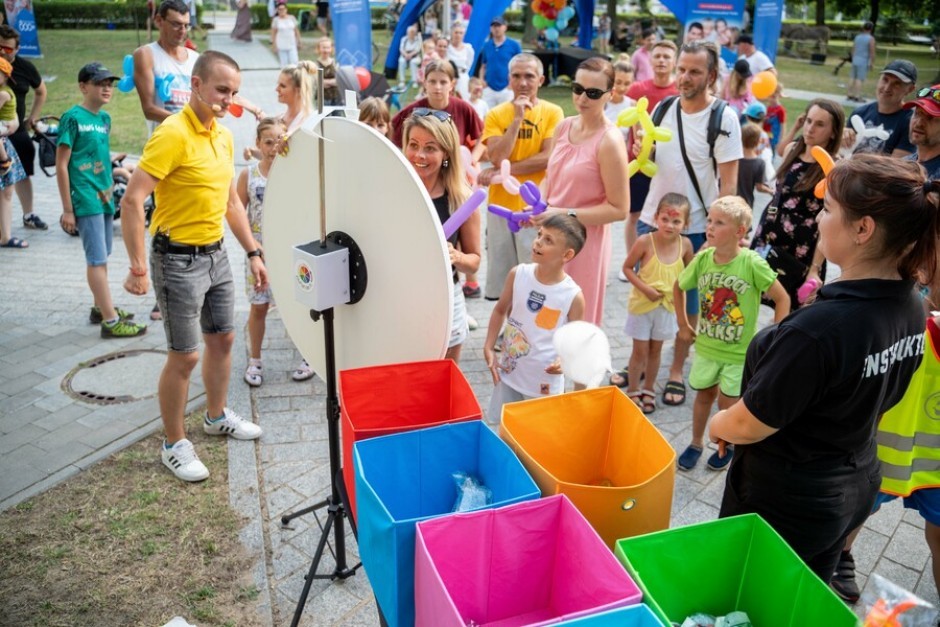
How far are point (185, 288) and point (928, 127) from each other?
12.6 ft

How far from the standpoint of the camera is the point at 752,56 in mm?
12180

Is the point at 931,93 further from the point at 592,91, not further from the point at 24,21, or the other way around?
the point at 24,21

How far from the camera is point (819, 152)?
3092mm

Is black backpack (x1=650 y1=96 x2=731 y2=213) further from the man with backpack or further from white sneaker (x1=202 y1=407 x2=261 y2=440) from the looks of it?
white sneaker (x1=202 y1=407 x2=261 y2=440)

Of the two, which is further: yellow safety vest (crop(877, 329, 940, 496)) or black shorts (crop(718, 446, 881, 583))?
yellow safety vest (crop(877, 329, 940, 496))

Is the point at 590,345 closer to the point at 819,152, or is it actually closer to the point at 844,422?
the point at 844,422

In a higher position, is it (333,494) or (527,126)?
(527,126)

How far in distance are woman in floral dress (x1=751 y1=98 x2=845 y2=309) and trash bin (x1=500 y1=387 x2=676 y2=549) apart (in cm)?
270

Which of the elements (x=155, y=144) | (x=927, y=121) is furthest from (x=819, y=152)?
(x=155, y=144)

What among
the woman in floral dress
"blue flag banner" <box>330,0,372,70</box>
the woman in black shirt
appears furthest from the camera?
"blue flag banner" <box>330,0,372,70</box>

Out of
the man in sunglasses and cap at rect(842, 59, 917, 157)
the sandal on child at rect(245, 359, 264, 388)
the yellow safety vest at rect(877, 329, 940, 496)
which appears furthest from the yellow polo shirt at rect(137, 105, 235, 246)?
the man in sunglasses and cap at rect(842, 59, 917, 157)

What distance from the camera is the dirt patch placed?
2902 mm

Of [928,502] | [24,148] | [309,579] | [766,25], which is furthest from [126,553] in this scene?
[766,25]

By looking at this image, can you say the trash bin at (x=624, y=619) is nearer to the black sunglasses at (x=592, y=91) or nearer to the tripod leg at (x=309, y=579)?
the tripod leg at (x=309, y=579)
